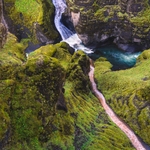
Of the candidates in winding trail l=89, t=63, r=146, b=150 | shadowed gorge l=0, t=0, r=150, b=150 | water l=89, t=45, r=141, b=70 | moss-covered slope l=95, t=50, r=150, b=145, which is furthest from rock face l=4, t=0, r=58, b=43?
winding trail l=89, t=63, r=146, b=150

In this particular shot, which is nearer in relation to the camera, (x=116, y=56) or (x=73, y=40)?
(x=116, y=56)

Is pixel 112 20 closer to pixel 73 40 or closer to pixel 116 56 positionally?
pixel 116 56

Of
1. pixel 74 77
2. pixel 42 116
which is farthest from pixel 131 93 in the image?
pixel 42 116

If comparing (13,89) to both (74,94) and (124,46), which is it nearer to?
(74,94)

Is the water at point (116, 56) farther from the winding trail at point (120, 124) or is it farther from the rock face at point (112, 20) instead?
the winding trail at point (120, 124)

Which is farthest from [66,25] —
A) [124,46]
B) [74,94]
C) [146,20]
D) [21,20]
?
[74,94]

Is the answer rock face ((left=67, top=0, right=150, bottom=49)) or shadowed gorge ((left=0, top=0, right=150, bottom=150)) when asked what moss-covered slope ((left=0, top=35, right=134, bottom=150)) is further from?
rock face ((left=67, top=0, right=150, bottom=49))
